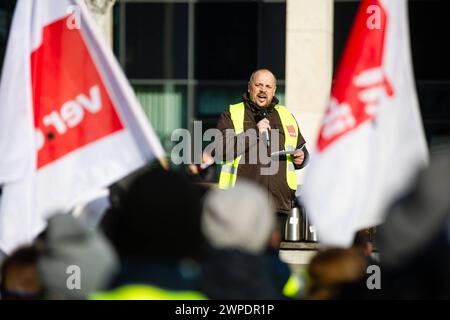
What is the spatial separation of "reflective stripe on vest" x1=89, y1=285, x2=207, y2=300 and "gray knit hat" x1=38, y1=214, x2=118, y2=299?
0.71 feet

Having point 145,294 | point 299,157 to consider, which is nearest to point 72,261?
point 145,294

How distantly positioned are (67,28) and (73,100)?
42 cm

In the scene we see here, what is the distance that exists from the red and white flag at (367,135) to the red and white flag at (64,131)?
860 millimetres

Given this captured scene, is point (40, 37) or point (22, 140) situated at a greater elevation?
point (40, 37)

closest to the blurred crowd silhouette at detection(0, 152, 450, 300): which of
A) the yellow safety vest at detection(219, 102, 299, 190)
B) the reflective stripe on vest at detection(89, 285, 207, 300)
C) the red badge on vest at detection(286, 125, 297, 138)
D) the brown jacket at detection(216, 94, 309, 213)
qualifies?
the reflective stripe on vest at detection(89, 285, 207, 300)

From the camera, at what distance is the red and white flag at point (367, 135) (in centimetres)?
431

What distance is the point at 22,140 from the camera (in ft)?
15.6

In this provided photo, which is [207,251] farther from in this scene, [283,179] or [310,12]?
[310,12]

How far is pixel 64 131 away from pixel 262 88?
→ 2.45 metres

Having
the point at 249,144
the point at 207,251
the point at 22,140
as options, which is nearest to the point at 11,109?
the point at 22,140

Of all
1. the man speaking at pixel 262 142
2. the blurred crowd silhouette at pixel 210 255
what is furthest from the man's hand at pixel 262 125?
the blurred crowd silhouette at pixel 210 255

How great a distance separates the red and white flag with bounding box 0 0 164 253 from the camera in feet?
15.4

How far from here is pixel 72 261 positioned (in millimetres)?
3641

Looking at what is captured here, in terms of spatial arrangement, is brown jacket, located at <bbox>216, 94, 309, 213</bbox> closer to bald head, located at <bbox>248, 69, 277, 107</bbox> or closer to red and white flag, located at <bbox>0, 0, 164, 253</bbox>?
bald head, located at <bbox>248, 69, 277, 107</bbox>
